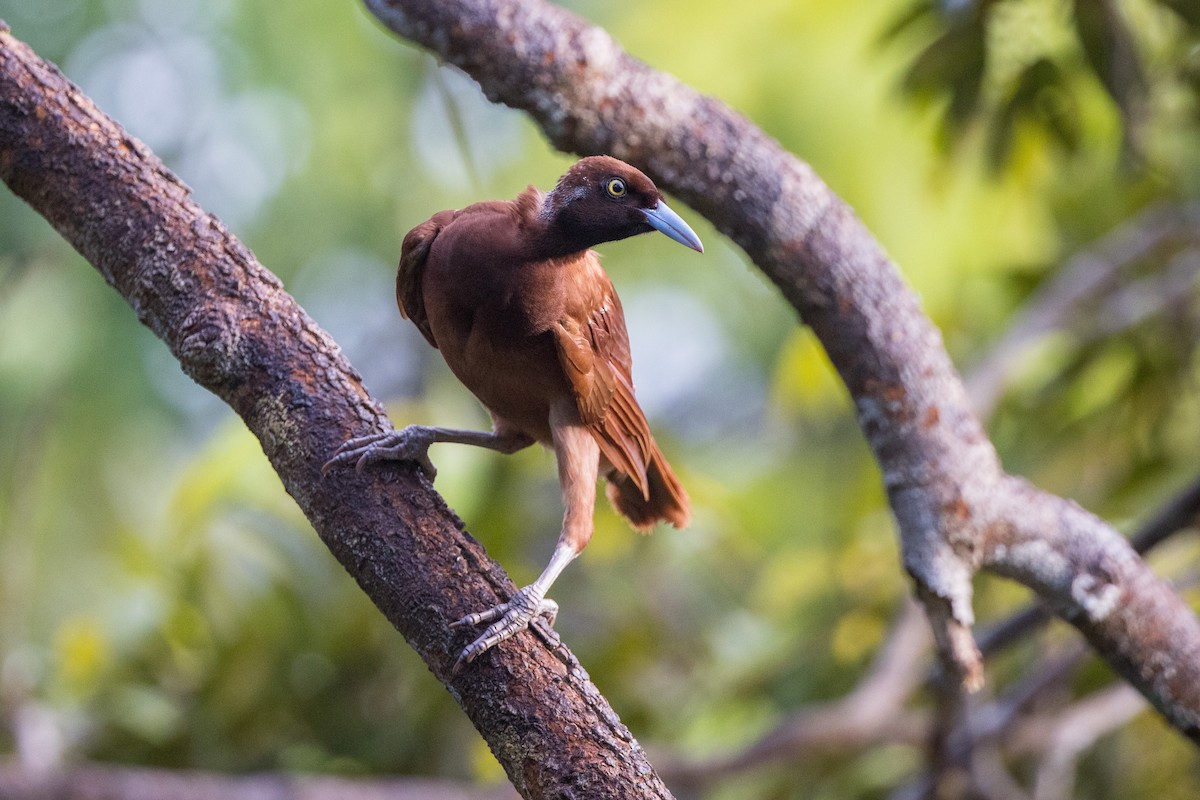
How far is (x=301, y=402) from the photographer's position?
196cm

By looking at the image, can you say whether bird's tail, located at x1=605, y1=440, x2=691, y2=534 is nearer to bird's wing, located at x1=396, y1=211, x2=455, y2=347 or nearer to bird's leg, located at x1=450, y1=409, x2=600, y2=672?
bird's leg, located at x1=450, y1=409, x2=600, y2=672

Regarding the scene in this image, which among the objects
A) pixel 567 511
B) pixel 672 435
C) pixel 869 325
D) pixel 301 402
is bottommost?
pixel 567 511

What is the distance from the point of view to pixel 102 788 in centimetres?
384

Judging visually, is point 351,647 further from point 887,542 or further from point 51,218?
point 51,218

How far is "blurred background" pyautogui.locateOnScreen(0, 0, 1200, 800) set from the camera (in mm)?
3891

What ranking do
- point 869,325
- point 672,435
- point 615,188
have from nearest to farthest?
point 615,188 < point 869,325 < point 672,435

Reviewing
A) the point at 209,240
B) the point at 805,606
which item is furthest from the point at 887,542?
the point at 209,240

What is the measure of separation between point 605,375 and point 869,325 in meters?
0.91

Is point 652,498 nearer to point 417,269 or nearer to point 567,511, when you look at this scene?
point 567,511

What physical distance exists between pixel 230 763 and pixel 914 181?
14.6ft

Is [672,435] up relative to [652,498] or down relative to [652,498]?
up

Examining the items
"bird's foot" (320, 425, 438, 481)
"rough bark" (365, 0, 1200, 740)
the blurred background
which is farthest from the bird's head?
the blurred background

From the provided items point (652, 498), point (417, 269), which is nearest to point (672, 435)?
point (652, 498)

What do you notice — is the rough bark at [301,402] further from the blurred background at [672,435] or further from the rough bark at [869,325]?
the blurred background at [672,435]
